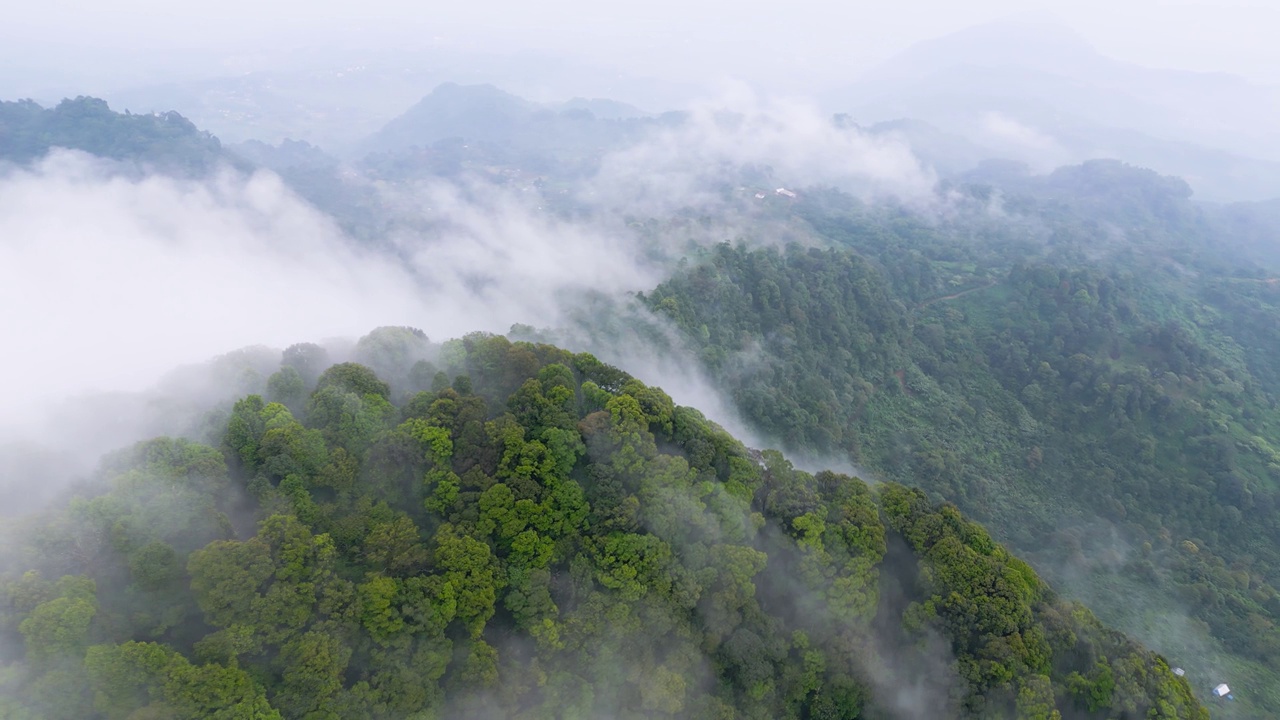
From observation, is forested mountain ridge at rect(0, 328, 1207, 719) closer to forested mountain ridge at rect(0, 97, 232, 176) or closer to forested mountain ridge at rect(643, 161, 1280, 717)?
forested mountain ridge at rect(643, 161, 1280, 717)

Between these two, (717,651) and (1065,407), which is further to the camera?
(1065,407)

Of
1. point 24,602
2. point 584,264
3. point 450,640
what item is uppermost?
point 24,602

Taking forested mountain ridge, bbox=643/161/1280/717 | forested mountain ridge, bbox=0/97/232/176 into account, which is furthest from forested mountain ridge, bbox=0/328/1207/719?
forested mountain ridge, bbox=0/97/232/176

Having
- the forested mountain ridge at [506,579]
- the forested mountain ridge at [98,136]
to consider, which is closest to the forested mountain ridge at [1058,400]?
the forested mountain ridge at [506,579]

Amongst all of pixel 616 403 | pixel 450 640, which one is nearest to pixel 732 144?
pixel 616 403

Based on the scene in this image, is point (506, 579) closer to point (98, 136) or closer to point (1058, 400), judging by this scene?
point (1058, 400)

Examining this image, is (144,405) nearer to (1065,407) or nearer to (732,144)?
(1065,407)
